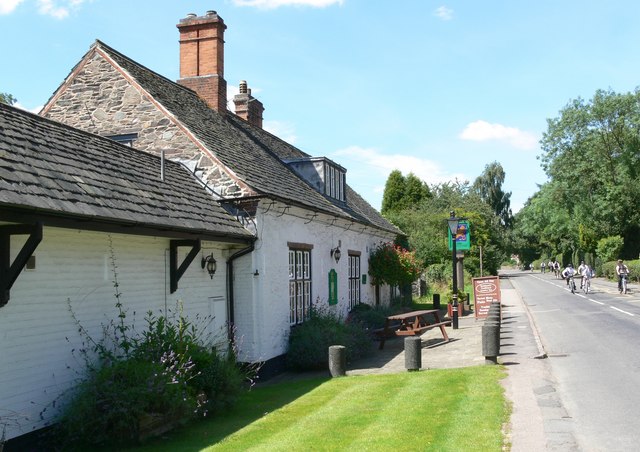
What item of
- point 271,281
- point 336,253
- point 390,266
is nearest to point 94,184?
point 271,281

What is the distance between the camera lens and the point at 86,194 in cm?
854

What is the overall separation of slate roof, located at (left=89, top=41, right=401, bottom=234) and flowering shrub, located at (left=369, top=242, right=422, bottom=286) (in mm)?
3876

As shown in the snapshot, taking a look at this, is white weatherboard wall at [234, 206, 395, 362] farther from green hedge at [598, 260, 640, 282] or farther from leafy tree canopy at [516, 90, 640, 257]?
leafy tree canopy at [516, 90, 640, 257]

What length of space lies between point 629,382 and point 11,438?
9.39 m

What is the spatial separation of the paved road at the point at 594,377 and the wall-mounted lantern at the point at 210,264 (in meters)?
6.55

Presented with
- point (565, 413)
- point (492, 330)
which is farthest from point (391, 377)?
point (565, 413)

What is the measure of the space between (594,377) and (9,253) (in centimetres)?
968

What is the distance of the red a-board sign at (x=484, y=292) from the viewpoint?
879 inches

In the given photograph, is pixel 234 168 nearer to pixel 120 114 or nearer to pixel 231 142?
pixel 231 142

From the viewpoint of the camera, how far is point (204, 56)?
60.7 ft

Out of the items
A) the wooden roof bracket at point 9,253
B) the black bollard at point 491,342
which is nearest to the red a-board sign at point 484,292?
the black bollard at point 491,342

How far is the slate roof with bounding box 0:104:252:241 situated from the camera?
24.7 ft

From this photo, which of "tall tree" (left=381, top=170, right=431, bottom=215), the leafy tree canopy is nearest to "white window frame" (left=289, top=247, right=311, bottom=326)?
the leafy tree canopy

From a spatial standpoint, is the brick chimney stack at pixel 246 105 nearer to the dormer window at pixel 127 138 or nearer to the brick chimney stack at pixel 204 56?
the brick chimney stack at pixel 204 56
